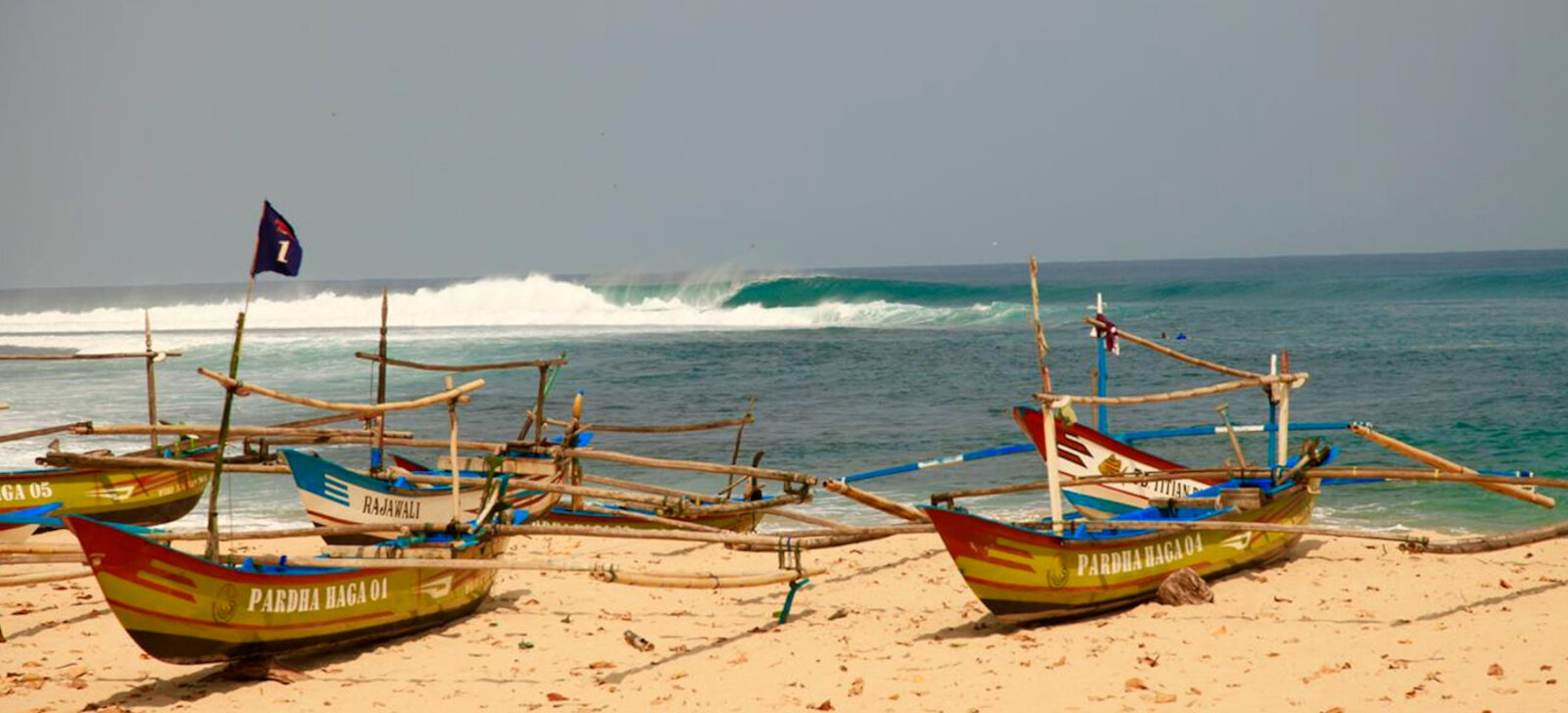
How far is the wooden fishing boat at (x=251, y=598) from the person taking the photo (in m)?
6.19

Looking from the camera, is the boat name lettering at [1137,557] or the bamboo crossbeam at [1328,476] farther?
the bamboo crossbeam at [1328,476]

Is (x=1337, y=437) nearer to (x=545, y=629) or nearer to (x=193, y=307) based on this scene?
(x=545, y=629)

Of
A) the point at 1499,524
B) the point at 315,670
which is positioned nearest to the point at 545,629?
the point at 315,670

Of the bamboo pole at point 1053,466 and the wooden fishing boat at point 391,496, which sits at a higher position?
the bamboo pole at point 1053,466

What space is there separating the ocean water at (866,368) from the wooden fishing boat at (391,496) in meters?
2.89

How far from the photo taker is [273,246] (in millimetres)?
6918

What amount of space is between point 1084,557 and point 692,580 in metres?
2.10

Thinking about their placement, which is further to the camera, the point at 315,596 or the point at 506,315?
the point at 506,315

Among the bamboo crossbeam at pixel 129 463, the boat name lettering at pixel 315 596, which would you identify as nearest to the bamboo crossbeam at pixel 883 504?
the boat name lettering at pixel 315 596

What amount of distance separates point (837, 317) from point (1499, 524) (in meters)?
34.5

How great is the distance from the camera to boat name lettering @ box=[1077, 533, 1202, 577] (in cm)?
754

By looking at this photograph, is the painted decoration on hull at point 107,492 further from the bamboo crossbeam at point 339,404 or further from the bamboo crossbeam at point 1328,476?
the bamboo crossbeam at point 1328,476

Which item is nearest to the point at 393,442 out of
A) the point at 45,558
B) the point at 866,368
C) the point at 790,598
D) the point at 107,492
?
the point at 107,492

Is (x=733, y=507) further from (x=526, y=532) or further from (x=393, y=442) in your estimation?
(x=393, y=442)
